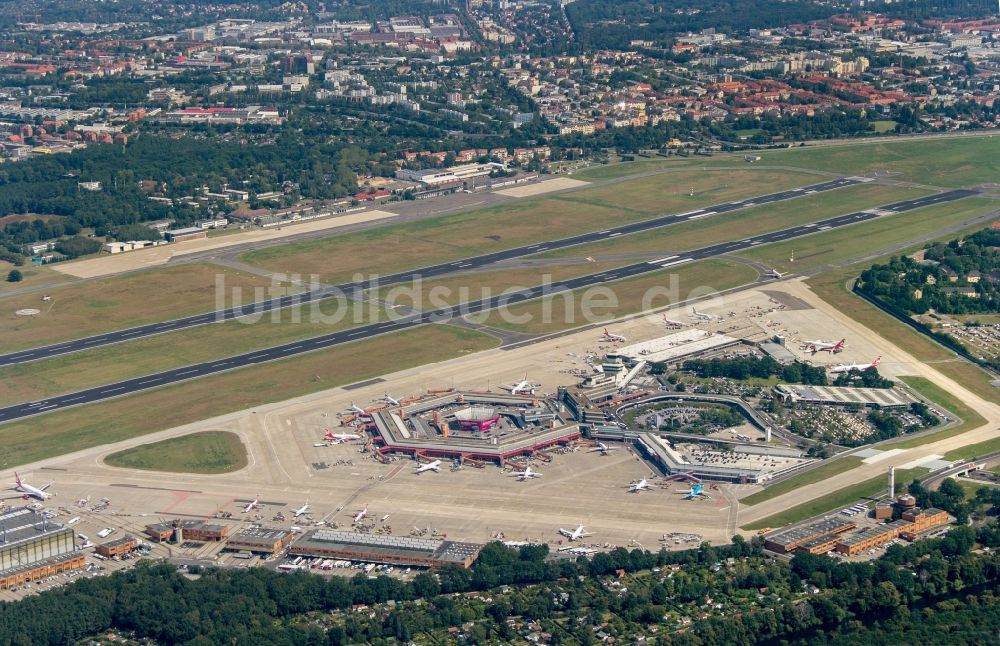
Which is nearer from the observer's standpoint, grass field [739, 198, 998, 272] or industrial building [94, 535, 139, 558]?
industrial building [94, 535, 139, 558]

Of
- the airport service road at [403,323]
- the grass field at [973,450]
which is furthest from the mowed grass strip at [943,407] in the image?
the airport service road at [403,323]

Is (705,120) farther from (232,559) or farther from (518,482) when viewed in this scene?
(232,559)

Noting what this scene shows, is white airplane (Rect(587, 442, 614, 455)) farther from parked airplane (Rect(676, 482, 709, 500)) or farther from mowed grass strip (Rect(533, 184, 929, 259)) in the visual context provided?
mowed grass strip (Rect(533, 184, 929, 259))

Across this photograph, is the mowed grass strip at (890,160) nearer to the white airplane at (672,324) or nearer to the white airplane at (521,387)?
the white airplane at (672,324)

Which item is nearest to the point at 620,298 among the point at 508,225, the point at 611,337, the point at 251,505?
the point at 611,337

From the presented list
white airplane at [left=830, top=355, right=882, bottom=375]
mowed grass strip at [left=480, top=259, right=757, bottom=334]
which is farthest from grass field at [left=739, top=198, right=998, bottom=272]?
white airplane at [left=830, top=355, right=882, bottom=375]

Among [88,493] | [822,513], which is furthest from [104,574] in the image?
[822,513]
